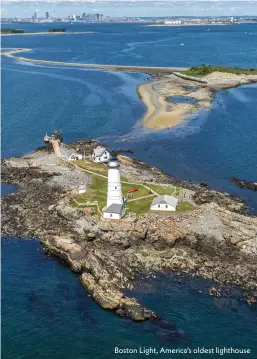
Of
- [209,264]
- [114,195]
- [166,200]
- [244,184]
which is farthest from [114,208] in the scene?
[244,184]

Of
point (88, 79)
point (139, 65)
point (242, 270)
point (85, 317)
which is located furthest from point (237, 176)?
point (139, 65)

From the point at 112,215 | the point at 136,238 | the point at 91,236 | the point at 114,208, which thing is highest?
the point at 114,208


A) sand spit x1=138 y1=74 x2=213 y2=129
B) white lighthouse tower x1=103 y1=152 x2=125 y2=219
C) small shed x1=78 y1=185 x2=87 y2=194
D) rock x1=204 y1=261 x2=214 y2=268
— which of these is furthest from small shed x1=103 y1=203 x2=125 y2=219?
sand spit x1=138 y1=74 x2=213 y2=129

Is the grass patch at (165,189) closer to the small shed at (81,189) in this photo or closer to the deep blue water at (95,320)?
the small shed at (81,189)

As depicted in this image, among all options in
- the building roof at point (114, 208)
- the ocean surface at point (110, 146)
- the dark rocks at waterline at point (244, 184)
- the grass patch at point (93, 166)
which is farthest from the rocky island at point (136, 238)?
the dark rocks at waterline at point (244, 184)

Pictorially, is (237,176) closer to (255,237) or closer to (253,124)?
(255,237)

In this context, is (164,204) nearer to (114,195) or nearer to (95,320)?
(114,195)
